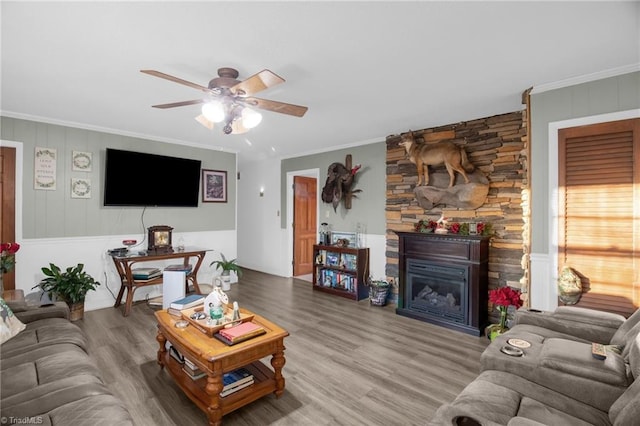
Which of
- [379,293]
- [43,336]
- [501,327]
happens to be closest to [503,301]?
[501,327]

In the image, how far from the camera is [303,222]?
625 centimetres

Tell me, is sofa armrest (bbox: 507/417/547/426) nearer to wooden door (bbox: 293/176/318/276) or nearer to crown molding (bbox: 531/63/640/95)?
crown molding (bbox: 531/63/640/95)

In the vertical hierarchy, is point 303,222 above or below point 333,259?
above

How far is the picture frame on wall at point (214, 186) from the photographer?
522cm

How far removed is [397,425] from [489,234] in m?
2.45

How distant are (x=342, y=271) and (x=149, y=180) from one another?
3179 millimetres

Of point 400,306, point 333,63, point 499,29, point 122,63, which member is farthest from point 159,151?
point 499,29

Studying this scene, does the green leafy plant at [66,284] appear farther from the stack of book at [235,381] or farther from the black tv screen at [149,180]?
the stack of book at [235,381]

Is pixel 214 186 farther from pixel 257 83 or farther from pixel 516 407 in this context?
pixel 516 407

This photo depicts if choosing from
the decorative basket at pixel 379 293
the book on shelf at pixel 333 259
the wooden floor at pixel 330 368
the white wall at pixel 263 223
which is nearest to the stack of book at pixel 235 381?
the wooden floor at pixel 330 368

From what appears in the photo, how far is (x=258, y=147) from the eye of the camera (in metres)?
5.35

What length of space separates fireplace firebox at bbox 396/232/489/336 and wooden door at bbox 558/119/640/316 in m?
0.94

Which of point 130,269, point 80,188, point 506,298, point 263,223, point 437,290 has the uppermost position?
point 80,188

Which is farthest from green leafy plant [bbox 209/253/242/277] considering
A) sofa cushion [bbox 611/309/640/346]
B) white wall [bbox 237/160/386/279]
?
sofa cushion [bbox 611/309/640/346]
